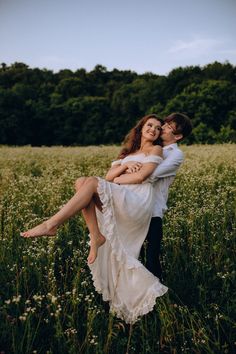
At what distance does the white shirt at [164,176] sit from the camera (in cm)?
Result: 395

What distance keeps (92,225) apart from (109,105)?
175 ft

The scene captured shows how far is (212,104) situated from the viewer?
153 ft

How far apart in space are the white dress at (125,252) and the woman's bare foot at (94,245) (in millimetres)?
57

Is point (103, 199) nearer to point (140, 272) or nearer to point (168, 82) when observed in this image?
point (140, 272)

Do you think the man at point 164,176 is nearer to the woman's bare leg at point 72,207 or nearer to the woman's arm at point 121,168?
the woman's arm at point 121,168

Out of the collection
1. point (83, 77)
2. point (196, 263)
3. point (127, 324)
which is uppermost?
point (83, 77)

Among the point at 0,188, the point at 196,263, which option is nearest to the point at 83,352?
the point at 196,263

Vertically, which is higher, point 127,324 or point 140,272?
point 140,272

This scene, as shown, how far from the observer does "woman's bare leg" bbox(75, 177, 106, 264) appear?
3.73m

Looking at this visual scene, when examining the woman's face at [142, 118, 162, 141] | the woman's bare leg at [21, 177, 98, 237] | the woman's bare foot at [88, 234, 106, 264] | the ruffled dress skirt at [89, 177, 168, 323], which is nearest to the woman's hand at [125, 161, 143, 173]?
the ruffled dress skirt at [89, 177, 168, 323]

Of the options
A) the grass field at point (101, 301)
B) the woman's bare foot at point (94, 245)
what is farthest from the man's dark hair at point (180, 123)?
the woman's bare foot at point (94, 245)

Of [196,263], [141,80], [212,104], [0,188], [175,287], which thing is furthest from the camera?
[141,80]

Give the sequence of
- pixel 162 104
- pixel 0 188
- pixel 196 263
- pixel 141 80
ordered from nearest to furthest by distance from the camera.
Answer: pixel 196 263, pixel 0 188, pixel 162 104, pixel 141 80

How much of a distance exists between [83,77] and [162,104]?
1745 centimetres
